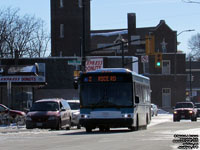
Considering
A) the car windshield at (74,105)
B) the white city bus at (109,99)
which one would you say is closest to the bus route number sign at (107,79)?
the white city bus at (109,99)

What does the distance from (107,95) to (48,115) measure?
566cm

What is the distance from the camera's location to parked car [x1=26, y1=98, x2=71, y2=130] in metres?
31.1

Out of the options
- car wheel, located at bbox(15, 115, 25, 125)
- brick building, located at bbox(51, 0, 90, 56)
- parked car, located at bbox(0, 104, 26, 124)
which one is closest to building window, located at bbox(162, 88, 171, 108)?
brick building, located at bbox(51, 0, 90, 56)

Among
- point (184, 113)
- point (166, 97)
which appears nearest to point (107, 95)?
point (184, 113)

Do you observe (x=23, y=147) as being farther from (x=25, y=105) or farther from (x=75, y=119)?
(x=25, y=105)

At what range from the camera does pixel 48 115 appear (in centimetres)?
3120

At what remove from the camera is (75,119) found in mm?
35031

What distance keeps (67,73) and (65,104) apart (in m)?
29.9

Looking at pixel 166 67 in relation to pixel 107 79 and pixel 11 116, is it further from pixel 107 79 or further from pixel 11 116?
pixel 107 79

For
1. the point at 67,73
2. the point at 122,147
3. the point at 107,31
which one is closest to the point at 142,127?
the point at 122,147

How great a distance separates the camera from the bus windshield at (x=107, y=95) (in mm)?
26625

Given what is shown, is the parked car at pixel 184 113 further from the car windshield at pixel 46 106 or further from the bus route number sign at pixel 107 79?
the bus route number sign at pixel 107 79

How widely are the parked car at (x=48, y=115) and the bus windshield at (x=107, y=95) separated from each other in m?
4.76

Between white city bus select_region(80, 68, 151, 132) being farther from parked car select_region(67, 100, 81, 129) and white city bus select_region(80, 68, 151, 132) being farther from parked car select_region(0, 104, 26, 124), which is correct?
parked car select_region(0, 104, 26, 124)
